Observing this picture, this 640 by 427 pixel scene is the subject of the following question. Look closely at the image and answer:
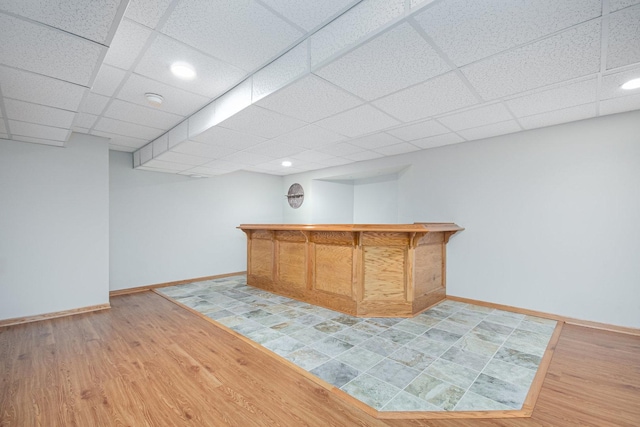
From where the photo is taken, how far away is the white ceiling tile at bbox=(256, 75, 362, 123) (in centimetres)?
231

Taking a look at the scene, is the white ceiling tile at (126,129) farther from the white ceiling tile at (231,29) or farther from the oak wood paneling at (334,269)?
the oak wood paneling at (334,269)

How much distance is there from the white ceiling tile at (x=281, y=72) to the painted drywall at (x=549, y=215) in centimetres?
332

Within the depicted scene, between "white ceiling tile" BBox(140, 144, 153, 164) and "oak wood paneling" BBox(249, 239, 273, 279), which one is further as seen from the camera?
"oak wood paneling" BBox(249, 239, 273, 279)

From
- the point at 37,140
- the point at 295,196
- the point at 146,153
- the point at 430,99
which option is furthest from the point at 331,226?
the point at 37,140

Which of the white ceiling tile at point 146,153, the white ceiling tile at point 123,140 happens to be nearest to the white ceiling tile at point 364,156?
the white ceiling tile at point 146,153

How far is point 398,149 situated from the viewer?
4.79 m

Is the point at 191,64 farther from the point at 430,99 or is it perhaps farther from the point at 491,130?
the point at 491,130

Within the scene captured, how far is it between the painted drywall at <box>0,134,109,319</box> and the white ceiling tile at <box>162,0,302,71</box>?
336cm

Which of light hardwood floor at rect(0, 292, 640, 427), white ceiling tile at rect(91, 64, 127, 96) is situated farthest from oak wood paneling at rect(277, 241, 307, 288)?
white ceiling tile at rect(91, 64, 127, 96)

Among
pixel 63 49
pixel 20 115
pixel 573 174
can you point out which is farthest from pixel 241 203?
pixel 573 174

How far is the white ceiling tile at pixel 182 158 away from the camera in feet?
14.1

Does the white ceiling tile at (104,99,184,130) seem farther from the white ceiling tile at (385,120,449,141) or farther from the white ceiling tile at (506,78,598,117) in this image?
the white ceiling tile at (506,78,598,117)

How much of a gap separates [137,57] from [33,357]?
3026mm

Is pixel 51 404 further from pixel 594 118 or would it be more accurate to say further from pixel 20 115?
pixel 594 118
